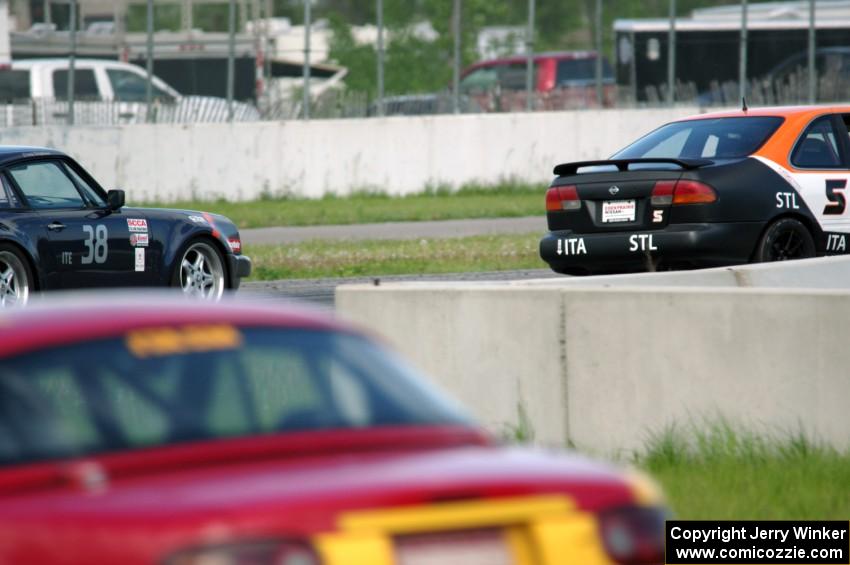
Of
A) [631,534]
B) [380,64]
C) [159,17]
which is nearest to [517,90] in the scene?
[380,64]

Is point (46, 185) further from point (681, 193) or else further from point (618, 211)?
point (681, 193)

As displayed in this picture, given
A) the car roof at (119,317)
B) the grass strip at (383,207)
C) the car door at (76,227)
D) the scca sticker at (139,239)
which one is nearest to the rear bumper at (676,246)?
the scca sticker at (139,239)

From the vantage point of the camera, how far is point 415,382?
14.1 ft

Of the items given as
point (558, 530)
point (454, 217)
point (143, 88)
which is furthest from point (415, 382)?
point (143, 88)

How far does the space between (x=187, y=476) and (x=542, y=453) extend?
3.08 feet

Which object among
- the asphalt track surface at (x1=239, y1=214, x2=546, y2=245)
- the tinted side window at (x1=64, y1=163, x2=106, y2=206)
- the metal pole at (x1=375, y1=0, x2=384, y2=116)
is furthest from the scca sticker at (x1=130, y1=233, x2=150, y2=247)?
the metal pole at (x1=375, y1=0, x2=384, y2=116)

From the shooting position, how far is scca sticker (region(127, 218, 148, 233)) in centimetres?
1309

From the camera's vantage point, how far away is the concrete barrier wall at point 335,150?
26.2 meters

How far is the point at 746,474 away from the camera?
6.97m

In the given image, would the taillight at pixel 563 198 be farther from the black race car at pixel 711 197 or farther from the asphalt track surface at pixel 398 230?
the asphalt track surface at pixel 398 230

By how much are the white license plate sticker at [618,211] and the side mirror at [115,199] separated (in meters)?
3.63

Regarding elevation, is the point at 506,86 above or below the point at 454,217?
above

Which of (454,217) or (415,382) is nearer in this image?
(415,382)

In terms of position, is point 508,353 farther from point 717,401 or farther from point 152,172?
point 152,172
